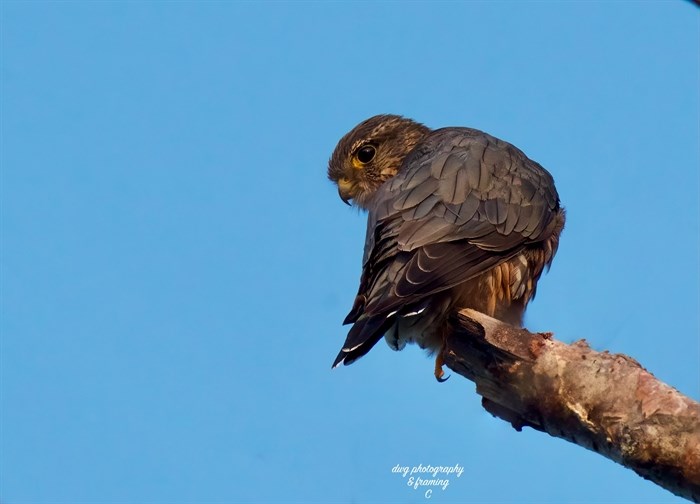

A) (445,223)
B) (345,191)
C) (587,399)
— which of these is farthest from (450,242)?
(345,191)

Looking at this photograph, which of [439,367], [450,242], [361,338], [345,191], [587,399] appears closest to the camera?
[587,399]

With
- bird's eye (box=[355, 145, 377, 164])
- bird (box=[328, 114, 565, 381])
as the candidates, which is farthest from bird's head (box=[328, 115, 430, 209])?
bird (box=[328, 114, 565, 381])

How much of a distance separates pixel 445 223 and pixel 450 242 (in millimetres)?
130

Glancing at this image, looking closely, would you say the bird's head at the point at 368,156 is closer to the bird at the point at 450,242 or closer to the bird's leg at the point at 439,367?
the bird at the point at 450,242

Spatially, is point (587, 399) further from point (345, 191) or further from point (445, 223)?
point (345, 191)

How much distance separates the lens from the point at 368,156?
5852 millimetres

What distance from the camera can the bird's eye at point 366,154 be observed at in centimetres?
585

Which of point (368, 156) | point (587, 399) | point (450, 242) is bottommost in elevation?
point (587, 399)

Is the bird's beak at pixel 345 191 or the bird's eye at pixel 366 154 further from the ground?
the bird's eye at pixel 366 154

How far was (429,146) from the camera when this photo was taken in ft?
18.3

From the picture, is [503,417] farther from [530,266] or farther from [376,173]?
[376,173]

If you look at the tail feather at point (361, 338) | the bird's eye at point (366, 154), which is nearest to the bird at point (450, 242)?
the tail feather at point (361, 338)

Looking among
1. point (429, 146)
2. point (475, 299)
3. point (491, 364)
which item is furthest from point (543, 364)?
point (429, 146)

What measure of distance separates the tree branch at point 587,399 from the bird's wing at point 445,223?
0.33 metres
